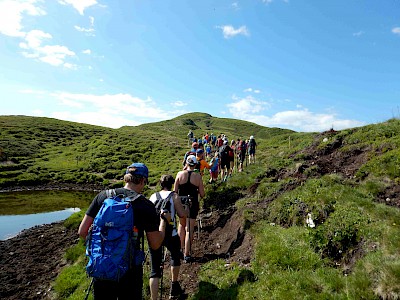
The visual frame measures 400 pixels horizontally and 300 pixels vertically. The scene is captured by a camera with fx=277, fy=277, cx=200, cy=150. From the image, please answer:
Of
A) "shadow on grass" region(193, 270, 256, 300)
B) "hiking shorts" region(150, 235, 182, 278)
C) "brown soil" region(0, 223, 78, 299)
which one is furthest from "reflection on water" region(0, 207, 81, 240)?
"shadow on grass" region(193, 270, 256, 300)

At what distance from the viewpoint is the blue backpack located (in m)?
4.45

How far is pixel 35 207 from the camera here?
Result: 3372 centimetres

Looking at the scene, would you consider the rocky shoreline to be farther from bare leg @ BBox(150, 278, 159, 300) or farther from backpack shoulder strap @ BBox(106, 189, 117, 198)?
backpack shoulder strap @ BBox(106, 189, 117, 198)

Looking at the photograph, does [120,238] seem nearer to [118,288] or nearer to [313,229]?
[118,288]

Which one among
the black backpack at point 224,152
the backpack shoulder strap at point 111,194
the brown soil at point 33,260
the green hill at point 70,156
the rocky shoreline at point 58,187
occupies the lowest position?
the rocky shoreline at point 58,187

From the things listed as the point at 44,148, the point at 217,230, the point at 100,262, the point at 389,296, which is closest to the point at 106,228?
the point at 100,262

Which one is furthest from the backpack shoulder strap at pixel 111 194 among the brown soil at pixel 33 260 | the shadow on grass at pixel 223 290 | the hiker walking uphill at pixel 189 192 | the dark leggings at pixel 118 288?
the brown soil at pixel 33 260

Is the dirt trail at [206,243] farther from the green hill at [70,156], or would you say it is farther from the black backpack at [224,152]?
the green hill at [70,156]

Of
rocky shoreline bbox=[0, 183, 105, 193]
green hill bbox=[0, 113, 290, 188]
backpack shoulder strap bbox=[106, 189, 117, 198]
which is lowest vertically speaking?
rocky shoreline bbox=[0, 183, 105, 193]

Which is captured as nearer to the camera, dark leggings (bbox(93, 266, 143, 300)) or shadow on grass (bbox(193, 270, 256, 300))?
dark leggings (bbox(93, 266, 143, 300))

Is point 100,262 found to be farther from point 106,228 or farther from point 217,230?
point 217,230

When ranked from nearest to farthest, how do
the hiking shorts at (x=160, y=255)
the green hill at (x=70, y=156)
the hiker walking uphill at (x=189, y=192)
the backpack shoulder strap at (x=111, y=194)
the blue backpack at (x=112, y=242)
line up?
the blue backpack at (x=112, y=242) < the backpack shoulder strap at (x=111, y=194) < the hiking shorts at (x=160, y=255) < the hiker walking uphill at (x=189, y=192) < the green hill at (x=70, y=156)

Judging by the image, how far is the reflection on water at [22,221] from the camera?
23.8 m

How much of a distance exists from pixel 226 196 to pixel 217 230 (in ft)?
10.9
